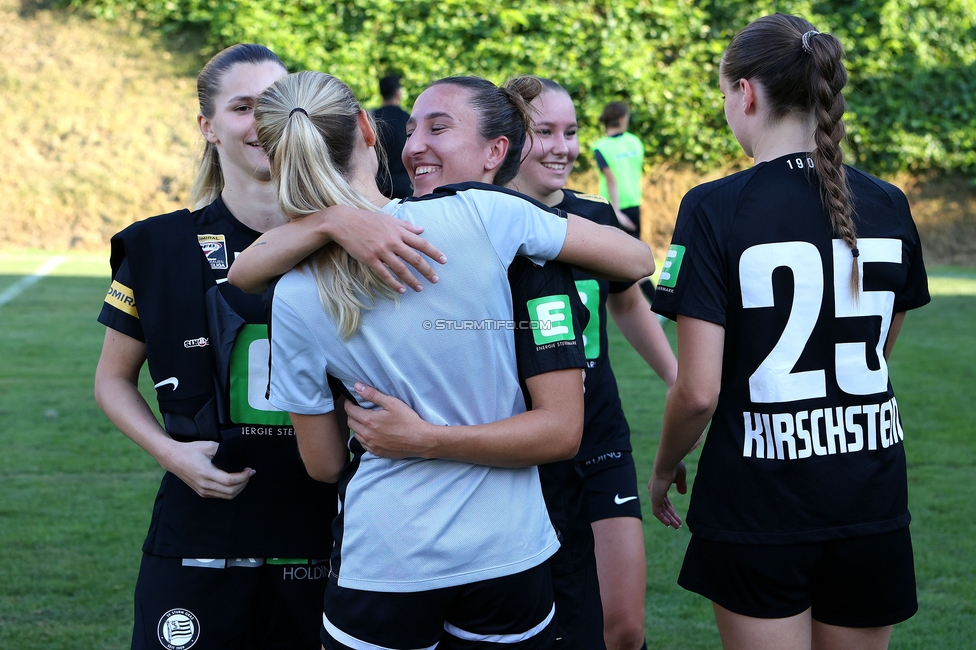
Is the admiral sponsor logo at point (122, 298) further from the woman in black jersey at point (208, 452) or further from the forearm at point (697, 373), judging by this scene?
the forearm at point (697, 373)

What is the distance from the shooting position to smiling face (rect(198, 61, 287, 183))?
2.44m

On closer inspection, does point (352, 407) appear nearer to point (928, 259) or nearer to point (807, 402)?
point (807, 402)

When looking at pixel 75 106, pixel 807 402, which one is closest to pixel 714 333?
pixel 807 402

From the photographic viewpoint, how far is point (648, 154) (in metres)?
16.8

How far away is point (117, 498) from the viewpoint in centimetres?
510

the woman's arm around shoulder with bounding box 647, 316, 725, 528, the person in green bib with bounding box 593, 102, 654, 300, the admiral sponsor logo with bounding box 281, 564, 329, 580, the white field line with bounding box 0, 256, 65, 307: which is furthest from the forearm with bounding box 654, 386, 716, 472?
the white field line with bounding box 0, 256, 65, 307

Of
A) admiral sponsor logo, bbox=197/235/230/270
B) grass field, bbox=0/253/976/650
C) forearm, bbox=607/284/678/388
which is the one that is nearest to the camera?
admiral sponsor logo, bbox=197/235/230/270

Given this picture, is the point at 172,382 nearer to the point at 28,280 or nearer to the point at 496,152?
the point at 496,152

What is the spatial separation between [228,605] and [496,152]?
1.23 m

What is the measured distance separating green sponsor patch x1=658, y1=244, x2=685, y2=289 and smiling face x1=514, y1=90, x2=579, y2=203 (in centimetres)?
115

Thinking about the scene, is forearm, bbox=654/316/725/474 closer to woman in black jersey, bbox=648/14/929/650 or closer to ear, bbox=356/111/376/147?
woman in black jersey, bbox=648/14/929/650

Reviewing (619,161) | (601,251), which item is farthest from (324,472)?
(619,161)

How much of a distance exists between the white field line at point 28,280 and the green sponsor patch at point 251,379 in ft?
32.2

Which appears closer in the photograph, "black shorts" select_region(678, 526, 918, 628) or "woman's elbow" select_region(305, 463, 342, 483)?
"woman's elbow" select_region(305, 463, 342, 483)
